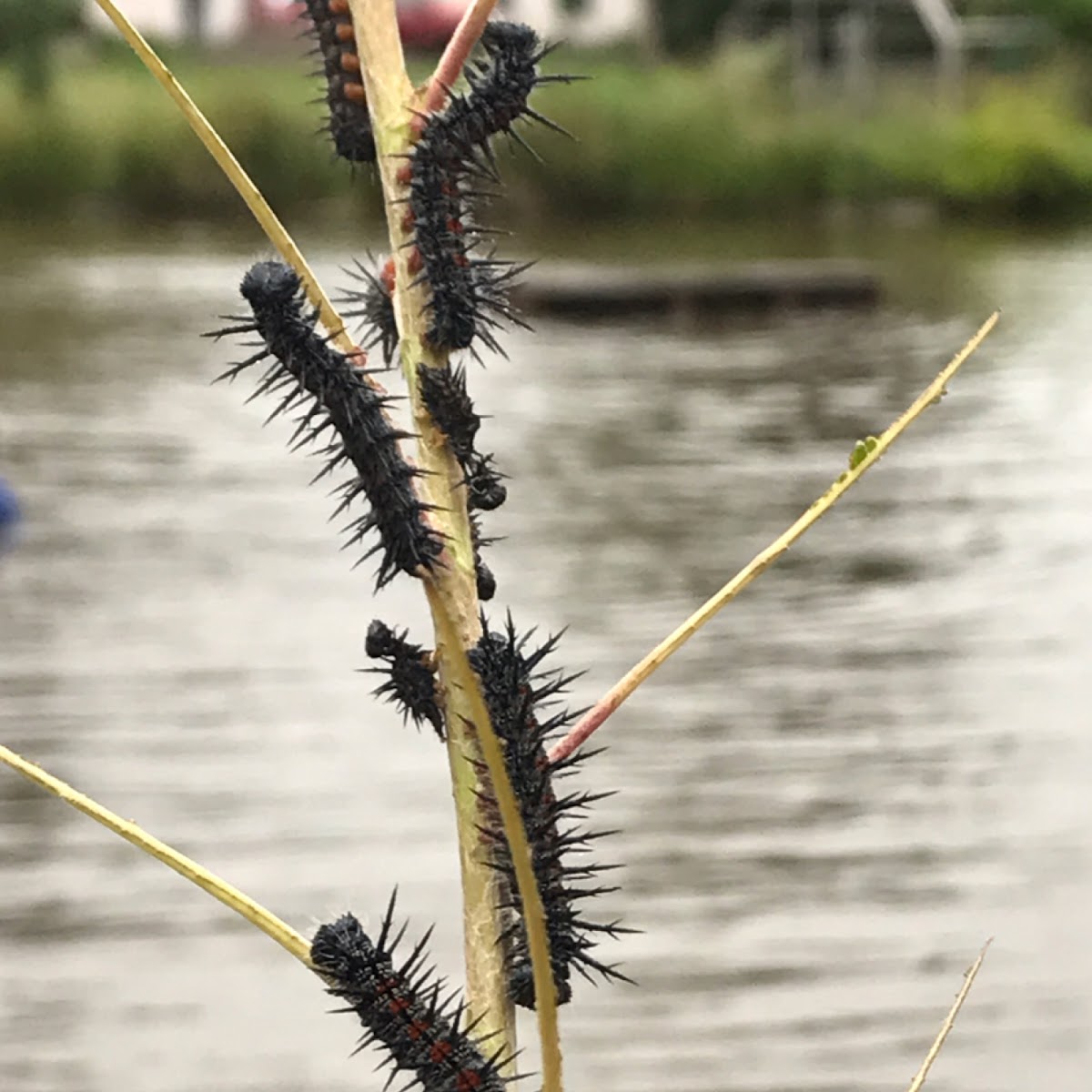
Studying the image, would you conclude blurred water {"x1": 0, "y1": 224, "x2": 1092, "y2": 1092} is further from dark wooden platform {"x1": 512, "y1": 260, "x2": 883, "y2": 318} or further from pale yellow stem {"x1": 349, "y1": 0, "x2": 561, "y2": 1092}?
dark wooden platform {"x1": 512, "y1": 260, "x2": 883, "y2": 318}

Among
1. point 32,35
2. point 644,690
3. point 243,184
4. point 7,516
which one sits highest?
point 32,35

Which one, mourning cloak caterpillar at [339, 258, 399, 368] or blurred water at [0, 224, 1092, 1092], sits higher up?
blurred water at [0, 224, 1092, 1092]

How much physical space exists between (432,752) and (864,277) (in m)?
12.7

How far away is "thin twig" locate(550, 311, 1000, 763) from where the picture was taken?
24.2 inches

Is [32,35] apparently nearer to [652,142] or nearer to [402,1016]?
[652,142]

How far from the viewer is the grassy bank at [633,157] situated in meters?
24.8

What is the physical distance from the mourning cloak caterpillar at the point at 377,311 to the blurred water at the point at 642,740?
2043 mm

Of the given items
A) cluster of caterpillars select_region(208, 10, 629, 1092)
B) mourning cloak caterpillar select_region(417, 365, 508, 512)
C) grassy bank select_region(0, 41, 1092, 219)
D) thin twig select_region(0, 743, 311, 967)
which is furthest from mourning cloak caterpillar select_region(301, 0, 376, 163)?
grassy bank select_region(0, 41, 1092, 219)

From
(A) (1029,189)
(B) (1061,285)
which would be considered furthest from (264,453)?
(A) (1029,189)

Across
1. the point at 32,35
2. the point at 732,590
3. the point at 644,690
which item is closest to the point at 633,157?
the point at 32,35

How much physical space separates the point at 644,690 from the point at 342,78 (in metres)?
7.07

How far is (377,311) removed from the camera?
2.37 feet

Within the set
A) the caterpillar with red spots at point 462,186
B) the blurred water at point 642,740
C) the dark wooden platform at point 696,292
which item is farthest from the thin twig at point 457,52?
the dark wooden platform at point 696,292

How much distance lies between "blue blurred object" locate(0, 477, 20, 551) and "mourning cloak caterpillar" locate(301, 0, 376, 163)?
30.2 ft
